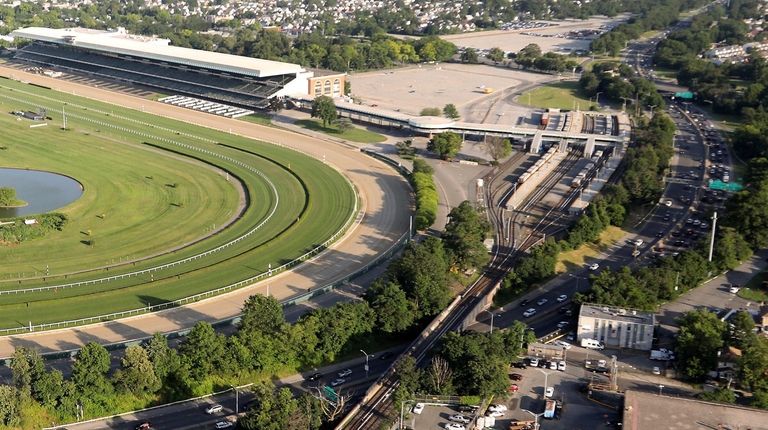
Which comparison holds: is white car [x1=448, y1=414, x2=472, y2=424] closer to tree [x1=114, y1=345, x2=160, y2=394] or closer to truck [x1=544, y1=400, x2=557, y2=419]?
truck [x1=544, y1=400, x2=557, y2=419]

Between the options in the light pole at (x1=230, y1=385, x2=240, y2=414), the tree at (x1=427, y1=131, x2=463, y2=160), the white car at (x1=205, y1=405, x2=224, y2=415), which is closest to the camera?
the white car at (x1=205, y1=405, x2=224, y2=415)

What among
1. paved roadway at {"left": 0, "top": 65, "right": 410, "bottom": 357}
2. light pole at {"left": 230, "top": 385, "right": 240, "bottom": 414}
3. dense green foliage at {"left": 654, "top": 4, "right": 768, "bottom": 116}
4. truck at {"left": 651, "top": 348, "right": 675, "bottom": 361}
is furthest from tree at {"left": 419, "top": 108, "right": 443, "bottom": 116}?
light pole at {"left": 230, "top": 385, "right": 240, "bottom": 414}

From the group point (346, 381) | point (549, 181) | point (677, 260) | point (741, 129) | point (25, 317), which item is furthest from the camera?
point (741, 129)

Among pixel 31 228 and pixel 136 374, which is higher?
pixel 31 228

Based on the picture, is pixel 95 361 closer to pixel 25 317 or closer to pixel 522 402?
pixel 25 317

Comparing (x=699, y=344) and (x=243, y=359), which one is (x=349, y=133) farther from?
(x=699, y=344)

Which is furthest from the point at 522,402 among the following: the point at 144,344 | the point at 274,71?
the point at 274,71

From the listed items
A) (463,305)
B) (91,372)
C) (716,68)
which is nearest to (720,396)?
(463,305)
